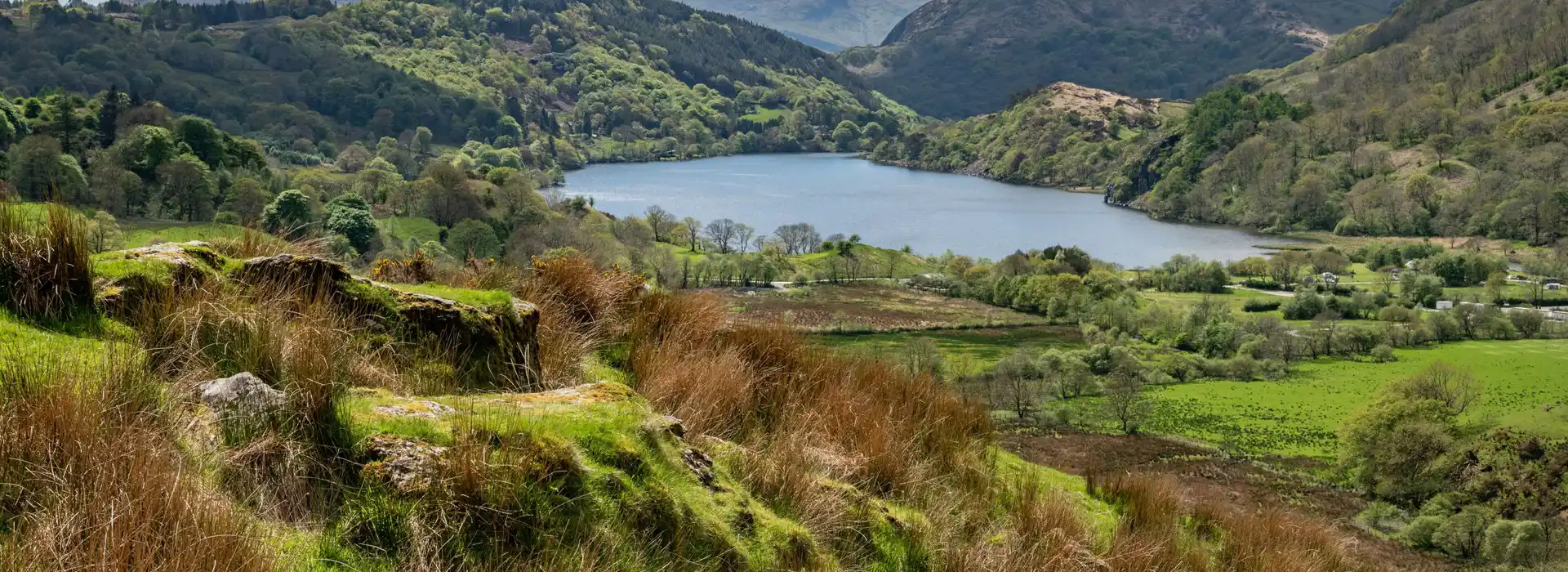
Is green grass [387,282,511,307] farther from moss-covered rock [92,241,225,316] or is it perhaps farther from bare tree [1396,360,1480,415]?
bare tree [1396,360,1480,415]

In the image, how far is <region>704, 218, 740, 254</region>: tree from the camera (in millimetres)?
102150

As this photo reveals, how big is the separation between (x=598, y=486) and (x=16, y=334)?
2701mm

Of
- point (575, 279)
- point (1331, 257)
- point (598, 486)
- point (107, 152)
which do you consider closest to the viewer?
point (598, 486)

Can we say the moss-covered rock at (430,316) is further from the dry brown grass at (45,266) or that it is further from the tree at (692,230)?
the tree at (692,230)

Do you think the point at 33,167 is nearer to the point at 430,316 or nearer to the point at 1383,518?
the point at 430,316

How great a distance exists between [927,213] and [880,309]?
7041 cm

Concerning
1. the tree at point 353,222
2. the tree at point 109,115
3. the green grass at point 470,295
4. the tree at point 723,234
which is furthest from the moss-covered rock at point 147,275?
the tree at point 723,234

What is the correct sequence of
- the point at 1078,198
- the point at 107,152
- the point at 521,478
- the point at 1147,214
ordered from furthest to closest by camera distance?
1. the point at 1078,198
2. the point at 1147,214
3. the point at 107,152
4. the point at 521,478

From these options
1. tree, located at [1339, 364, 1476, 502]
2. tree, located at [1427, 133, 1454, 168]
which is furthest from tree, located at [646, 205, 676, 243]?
tree, located at [1427, 133, 1454, 168]

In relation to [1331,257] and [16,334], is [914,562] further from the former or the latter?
[1331,257]

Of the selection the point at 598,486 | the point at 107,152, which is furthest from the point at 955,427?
the point at 107,152

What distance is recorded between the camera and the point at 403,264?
8516 millimetres

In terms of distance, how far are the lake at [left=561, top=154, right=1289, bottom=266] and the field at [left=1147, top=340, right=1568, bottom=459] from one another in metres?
43.7

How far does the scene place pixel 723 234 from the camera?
339 ft
